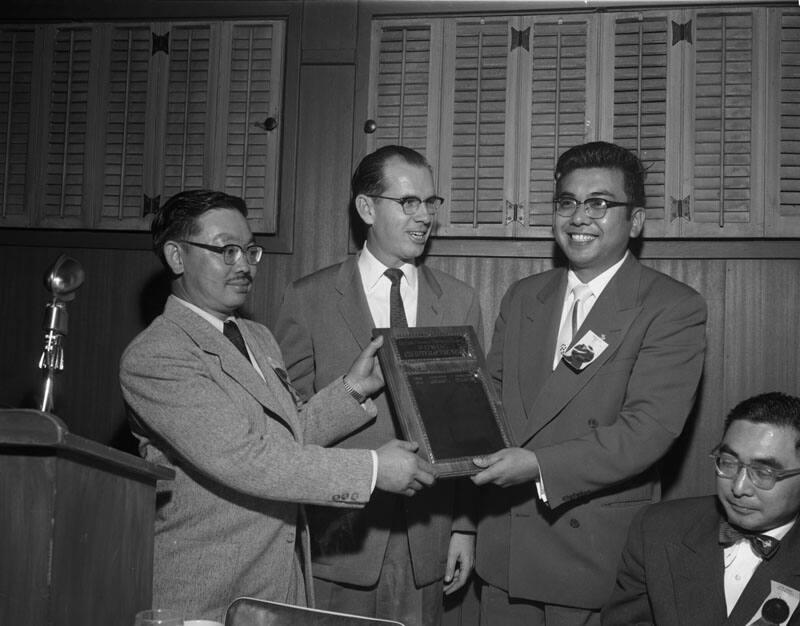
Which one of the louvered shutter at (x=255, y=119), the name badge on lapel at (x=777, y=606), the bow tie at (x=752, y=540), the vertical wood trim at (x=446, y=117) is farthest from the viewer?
the louvered shutter at (x=255, y=119)

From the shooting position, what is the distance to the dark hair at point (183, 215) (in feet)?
9.77

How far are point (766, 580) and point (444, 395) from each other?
3.48ft

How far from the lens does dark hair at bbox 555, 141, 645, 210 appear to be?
134 inches

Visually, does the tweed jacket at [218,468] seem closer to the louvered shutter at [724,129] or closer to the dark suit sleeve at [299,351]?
the dark suit sleeve at [299,351]

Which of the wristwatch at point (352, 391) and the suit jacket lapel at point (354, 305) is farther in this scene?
the suit jacket lapel at point (354, 305)

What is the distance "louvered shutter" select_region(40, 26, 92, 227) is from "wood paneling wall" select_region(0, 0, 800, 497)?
138 millimetres

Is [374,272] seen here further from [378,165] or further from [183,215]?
[183,215]

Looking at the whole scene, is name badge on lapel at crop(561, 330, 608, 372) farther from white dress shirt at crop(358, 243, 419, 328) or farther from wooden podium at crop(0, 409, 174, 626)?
wooden podium at crop(0, 409, 174, 626)

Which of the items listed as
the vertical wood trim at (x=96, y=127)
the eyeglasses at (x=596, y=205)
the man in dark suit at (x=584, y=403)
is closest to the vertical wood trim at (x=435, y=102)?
the man in dark suit at (x=584, y=403)

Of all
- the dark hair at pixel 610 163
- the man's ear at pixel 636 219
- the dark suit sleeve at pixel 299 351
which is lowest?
the dark suit sleeve at pixel 299 351

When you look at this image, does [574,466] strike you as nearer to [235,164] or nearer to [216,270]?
[216,270]

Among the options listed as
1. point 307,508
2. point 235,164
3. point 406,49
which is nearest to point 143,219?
point 235,164

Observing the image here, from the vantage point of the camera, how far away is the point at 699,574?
2742 millimetres

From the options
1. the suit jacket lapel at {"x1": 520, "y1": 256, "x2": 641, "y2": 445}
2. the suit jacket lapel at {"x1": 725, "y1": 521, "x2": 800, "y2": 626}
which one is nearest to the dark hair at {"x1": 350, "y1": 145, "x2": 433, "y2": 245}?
the suit jacket lapel at {"x1": 520, "y1": 256, "x2": 641, "y2": 445}
